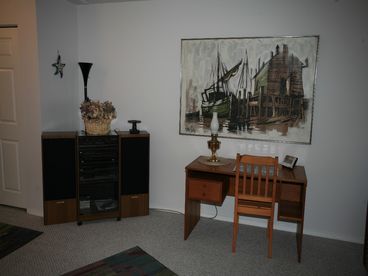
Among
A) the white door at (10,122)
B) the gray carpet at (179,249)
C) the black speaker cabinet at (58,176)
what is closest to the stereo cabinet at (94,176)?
the black speaker cabinet at (58,176)

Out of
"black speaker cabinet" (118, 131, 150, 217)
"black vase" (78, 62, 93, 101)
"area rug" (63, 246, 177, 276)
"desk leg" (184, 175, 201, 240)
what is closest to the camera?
"area rug" (63, 246, 177, 276)

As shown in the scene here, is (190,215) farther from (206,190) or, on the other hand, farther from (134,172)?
(134,172)

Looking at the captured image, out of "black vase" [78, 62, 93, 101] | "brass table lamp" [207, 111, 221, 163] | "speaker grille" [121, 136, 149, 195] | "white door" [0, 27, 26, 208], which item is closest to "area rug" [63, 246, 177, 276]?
"speaker grille" [121, 136, 149, 195]

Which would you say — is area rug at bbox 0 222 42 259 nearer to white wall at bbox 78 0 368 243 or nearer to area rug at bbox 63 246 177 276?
area rug at bbox 63 246 177 276

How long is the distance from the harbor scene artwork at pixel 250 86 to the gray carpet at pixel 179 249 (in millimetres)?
1091

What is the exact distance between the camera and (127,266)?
2582 millimetres

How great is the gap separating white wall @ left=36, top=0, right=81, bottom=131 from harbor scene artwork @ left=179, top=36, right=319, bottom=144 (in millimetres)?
1458

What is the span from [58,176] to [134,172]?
83 cm

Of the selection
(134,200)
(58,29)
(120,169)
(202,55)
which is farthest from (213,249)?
(58,29)

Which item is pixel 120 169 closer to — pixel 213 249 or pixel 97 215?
pixel 97 215

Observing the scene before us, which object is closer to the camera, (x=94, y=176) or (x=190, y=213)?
(x=190, y=213)

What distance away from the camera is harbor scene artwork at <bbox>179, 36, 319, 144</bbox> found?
311cm

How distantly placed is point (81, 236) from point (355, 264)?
267cm

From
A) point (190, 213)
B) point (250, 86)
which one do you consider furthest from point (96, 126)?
point (250, 86)
